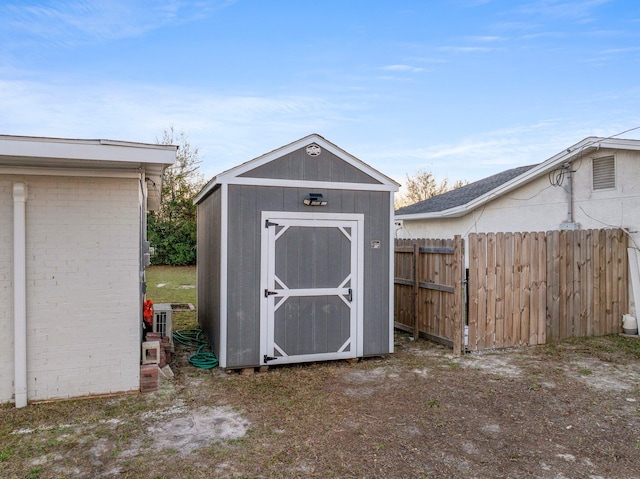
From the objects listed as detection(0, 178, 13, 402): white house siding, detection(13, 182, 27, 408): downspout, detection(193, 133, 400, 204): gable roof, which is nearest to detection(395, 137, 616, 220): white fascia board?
detection(193, 133, 400, 204): gable roof

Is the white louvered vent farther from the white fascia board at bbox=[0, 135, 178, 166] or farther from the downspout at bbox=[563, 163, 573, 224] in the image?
the downspout at bbox=[563, 163, 573, 224]

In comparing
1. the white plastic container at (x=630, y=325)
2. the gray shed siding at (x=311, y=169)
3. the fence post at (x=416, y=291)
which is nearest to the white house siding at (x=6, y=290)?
the gray shed siding at (x=311, y=169)

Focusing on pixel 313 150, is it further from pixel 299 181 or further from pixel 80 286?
pixel 80 286

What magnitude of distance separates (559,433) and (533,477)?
35.5 inches

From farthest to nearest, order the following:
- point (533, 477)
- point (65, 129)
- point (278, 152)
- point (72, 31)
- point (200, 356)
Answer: point (65, 129)
point (72, 31)
point (200, 356)
point (278, 152)
point (533, 477)

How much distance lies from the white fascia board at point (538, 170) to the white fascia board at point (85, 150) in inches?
275

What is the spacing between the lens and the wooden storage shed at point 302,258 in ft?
16.8

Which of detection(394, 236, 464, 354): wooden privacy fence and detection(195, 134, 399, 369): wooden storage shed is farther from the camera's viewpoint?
detection(394, 236, 464, 354): wooden privacy fence

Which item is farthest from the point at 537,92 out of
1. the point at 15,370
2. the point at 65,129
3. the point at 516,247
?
the point at 65,129

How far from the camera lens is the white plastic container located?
7047mm

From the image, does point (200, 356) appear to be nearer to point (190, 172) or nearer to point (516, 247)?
point (516, 247)

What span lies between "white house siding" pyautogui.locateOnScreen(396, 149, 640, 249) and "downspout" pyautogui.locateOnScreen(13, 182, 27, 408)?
847 cm

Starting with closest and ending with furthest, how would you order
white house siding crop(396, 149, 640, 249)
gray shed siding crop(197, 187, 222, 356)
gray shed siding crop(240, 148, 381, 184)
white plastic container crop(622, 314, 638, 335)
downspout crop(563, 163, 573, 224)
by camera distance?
gray shed siding crop(240, 148, 381, 184)
gray shed siding crop(197, 187, 222, 356)
white plastic container crop(622, 314, 638, 335)
white house siding crop(396, 149, 640, 249)
downspout crop(563, 163, 573, 224)

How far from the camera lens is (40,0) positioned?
7.09 metres
